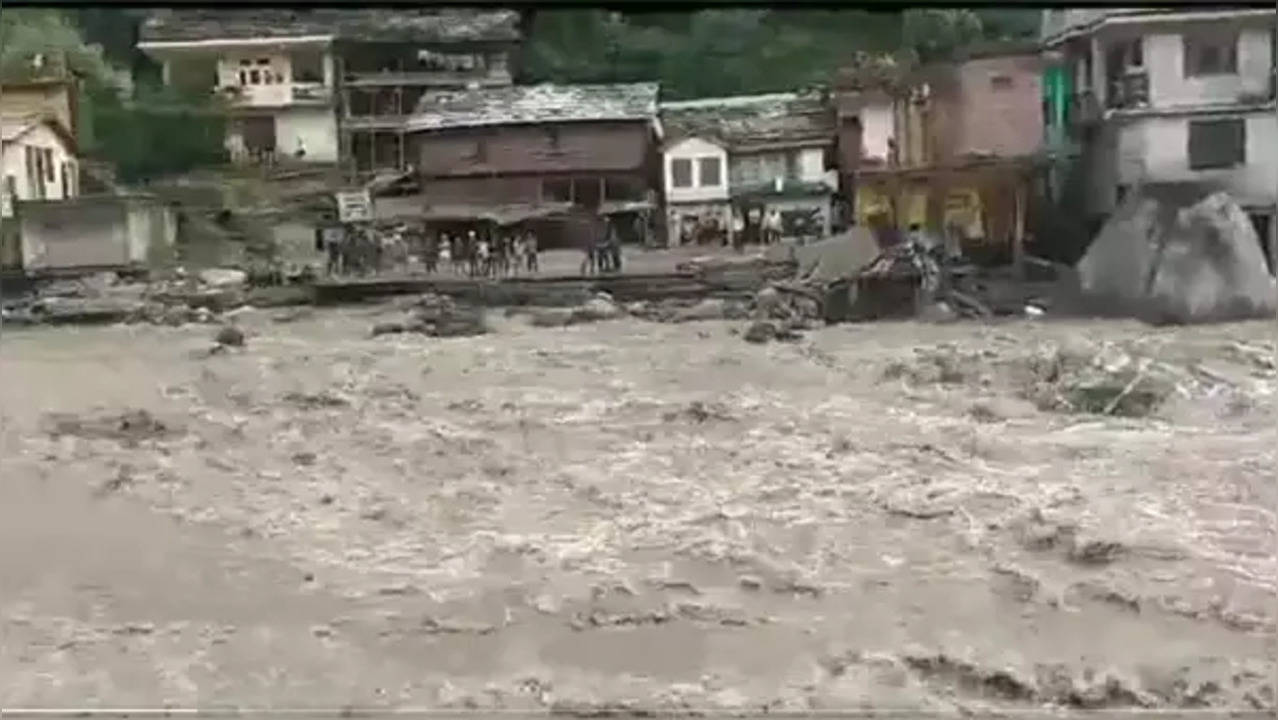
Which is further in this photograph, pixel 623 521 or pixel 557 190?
pixel 557 190

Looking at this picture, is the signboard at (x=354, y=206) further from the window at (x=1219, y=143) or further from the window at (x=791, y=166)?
the window at (x=1219, y=143)

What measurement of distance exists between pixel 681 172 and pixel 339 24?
1.28 ft

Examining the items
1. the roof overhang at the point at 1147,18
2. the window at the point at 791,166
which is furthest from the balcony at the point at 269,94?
the roof overhang at the point at 1147,18

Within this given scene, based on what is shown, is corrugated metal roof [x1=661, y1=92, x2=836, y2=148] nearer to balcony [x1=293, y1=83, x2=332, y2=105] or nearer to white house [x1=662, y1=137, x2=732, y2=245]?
white house [x1=662, y1=137, x2=732, y2=245]

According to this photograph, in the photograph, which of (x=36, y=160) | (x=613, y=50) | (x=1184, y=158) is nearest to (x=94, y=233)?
(x=36, y=160)

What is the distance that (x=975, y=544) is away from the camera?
5.76 ft

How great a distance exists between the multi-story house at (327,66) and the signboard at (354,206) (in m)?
0.03

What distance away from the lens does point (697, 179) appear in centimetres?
186

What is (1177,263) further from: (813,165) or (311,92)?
(311,92)

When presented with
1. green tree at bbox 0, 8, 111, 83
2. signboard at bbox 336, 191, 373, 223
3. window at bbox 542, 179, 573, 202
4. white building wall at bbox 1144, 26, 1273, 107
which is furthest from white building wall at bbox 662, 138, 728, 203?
green tree at bbox 0, 8, 111, 83

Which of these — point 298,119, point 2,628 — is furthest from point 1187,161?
point 2,628

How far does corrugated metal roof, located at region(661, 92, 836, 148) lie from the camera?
5.96 ft

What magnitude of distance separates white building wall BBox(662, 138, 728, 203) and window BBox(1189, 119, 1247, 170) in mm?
486

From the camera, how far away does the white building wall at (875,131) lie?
1.83m
